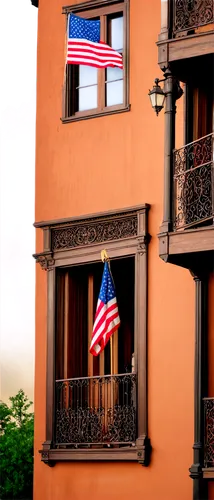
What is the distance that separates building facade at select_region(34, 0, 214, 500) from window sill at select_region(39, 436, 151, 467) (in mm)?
22

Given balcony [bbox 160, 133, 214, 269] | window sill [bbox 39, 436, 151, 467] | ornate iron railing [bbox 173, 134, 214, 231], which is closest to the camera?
balcony [bbox 160, 133, 214, 269]

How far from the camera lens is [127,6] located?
25469mm

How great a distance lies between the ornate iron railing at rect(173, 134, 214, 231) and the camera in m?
22.6

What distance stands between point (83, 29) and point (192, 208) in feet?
12.9

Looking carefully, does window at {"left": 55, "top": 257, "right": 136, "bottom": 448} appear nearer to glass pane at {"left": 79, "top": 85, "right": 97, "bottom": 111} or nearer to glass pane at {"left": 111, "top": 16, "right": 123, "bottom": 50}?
Answer: glass pane at {"left": 79, "top": 85, "right": 97, "bottom": 111}

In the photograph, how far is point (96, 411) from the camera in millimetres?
24875

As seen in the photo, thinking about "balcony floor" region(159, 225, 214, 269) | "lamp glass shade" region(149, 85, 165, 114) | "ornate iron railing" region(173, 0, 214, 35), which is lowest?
"balcony floor" region(159, 225, 214, 269)

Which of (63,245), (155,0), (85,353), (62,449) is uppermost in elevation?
(155,0)

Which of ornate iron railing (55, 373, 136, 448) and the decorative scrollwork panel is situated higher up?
the decorative scrollwork panel

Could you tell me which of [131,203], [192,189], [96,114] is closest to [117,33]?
[96,114]

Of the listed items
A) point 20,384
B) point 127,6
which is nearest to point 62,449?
point 127,6

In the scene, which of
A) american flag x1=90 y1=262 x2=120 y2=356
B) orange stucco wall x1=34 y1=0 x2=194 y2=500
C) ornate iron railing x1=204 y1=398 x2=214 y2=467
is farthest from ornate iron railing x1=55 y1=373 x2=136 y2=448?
ornate iron railing x1=204 y1=398 x2=214 y2=467

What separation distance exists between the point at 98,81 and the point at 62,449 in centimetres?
606

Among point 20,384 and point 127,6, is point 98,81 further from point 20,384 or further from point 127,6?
point 20,384
